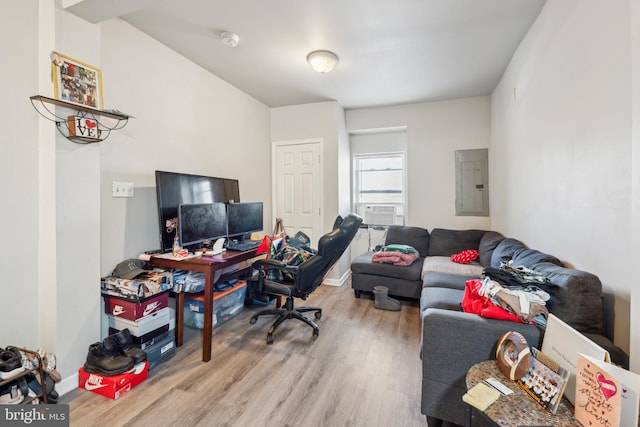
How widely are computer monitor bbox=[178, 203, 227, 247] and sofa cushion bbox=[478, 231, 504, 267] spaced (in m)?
2.81

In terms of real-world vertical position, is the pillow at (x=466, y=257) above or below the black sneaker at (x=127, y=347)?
above

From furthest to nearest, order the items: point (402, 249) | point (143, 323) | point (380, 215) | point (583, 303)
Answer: point (380, 215)
point (402, 249)
point (143, 323)
point (583, 303)

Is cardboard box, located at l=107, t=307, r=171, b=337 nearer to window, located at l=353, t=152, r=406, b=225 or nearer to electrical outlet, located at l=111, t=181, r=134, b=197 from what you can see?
electrical outlet, located at l=111, t=181, r=134, b=197

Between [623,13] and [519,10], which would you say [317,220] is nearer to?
[519,10]

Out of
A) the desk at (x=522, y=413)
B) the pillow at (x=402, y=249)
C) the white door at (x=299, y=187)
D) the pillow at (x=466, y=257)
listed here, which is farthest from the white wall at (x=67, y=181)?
the pillow at (x=466, y=257)

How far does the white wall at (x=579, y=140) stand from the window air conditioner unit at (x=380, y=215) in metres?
1.88

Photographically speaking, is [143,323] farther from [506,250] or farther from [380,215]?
[380,215]

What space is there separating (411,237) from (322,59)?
8.50 feet

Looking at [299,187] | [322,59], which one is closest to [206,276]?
[322,59]

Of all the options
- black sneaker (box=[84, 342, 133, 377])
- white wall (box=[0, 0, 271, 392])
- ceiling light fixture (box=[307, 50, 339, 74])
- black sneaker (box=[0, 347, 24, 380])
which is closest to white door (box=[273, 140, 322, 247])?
ceiling light fixture (box=[307, 50, 339, 74])

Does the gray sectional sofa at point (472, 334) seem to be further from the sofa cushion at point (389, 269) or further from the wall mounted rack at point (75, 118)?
the wall mounted rack at point (75, 118)

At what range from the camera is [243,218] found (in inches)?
122

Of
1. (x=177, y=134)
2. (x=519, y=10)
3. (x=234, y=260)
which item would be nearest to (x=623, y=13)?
(x=519, y=10)

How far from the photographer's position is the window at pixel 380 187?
445 cm
